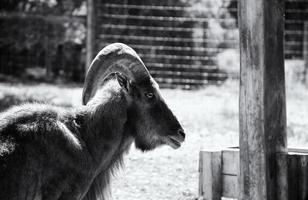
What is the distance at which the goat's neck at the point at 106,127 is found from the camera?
17.8 ft

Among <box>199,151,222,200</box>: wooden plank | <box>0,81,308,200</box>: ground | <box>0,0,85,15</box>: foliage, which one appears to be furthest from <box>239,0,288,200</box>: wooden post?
<box>0,0,85,15</box>: foliage

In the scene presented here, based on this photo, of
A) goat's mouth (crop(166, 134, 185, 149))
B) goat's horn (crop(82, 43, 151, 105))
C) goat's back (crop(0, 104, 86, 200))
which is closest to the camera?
goat's back (crop(0, 104, 86, 200))

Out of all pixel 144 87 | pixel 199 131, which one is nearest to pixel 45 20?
pixel 199 131

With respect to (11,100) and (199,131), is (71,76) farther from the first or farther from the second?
(199,131)

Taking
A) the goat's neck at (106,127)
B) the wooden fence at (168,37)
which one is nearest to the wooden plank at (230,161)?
the goat's neck at (106,127)

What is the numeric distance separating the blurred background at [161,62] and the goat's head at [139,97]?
49 centimetres

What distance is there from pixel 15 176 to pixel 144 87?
1.53 meters

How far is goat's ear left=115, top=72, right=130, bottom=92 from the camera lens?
5617mm

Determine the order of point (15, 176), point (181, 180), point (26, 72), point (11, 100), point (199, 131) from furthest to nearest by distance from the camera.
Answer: point (26, 72) → point (11, 100) → point (199, 131) → point (181, 180) → point (15, 176)

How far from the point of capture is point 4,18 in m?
19.8

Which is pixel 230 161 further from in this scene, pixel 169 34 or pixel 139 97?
pixel 169 34

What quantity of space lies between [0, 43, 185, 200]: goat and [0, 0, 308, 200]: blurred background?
45cm

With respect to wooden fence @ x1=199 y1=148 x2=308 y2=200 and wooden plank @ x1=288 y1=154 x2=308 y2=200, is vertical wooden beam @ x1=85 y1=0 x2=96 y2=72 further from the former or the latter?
wooden plank @ x1=288 y1=154 x2=308 y2=200

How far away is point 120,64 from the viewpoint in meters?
5.61
